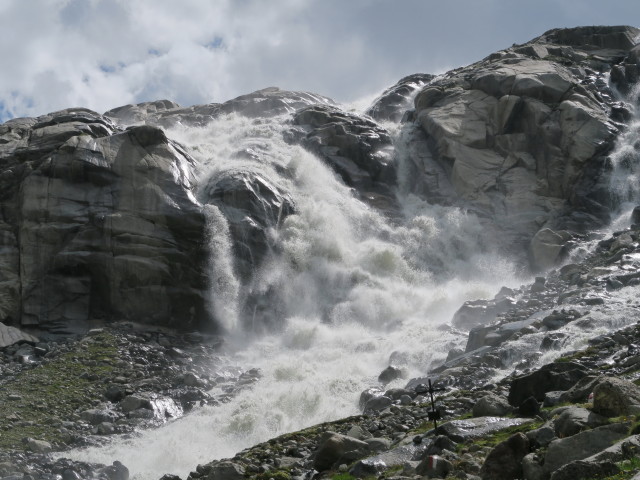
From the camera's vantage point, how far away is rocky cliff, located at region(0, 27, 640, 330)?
46.6 metres

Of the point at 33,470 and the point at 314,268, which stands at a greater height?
the point at 314,268

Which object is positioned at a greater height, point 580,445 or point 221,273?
point 221,273

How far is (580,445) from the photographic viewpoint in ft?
39.2

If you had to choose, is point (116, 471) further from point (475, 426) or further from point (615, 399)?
point (615, 399)

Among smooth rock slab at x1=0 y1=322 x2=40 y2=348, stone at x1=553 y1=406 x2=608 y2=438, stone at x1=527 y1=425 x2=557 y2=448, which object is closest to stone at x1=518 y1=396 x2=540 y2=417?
stone at x1=553 y1=406 x2=608 y2=438

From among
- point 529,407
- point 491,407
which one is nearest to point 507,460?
point 529,407

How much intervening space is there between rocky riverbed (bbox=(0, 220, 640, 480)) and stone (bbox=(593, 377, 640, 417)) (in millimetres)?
20

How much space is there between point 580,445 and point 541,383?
7678mm

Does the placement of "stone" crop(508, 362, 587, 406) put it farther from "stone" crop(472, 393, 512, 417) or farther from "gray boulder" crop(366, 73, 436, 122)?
"gray boulder" crop(366, 73, 436, 122)

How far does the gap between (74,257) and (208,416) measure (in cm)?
1768

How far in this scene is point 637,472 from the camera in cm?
950

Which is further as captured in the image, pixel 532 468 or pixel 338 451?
pixel 338 451

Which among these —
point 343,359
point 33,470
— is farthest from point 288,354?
point 33,470

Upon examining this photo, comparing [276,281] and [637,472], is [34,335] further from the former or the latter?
[637,472]
